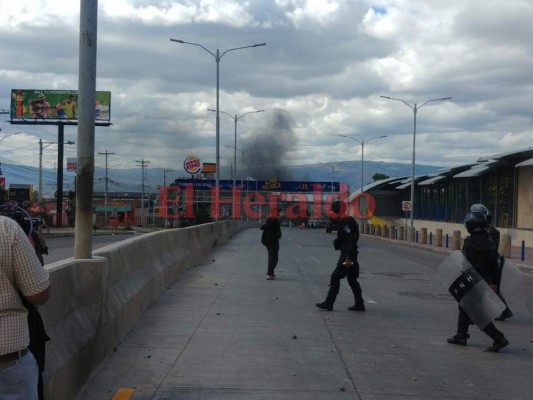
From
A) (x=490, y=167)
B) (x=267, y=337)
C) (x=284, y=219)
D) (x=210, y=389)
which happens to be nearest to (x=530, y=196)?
(x=490, y=167)

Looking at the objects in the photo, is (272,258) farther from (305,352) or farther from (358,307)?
(305,352)

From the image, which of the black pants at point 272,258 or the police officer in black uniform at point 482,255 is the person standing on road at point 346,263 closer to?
the police officer in black uniform at point 482,255

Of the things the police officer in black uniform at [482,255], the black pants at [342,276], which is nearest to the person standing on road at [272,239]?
the black pants at [342,276]

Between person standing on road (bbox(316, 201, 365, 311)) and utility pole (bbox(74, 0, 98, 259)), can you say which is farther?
person standing on road (bbox(316, 201, 365, 311))

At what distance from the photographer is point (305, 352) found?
7.73 meters

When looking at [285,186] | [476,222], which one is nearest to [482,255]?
[476,222]

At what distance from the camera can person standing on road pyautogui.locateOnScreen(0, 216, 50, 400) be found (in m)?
3.25

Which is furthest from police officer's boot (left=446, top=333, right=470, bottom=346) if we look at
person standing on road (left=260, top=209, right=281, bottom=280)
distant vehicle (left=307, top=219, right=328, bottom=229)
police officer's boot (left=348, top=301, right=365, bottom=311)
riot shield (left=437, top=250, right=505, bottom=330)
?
distant vehicle (left=307, top=219, right=328, bottom=229)

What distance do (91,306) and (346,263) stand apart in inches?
197

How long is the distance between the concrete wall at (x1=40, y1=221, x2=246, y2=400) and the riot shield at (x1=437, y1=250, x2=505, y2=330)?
13.2 ft

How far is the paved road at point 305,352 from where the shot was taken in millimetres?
6238

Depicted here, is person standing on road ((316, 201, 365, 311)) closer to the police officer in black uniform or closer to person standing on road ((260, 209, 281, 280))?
the police officer in black uniform

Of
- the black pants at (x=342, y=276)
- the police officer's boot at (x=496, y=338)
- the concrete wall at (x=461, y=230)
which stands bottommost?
the concrete wall at (x=461, y=230)

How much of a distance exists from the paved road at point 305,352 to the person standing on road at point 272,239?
2104 mm
